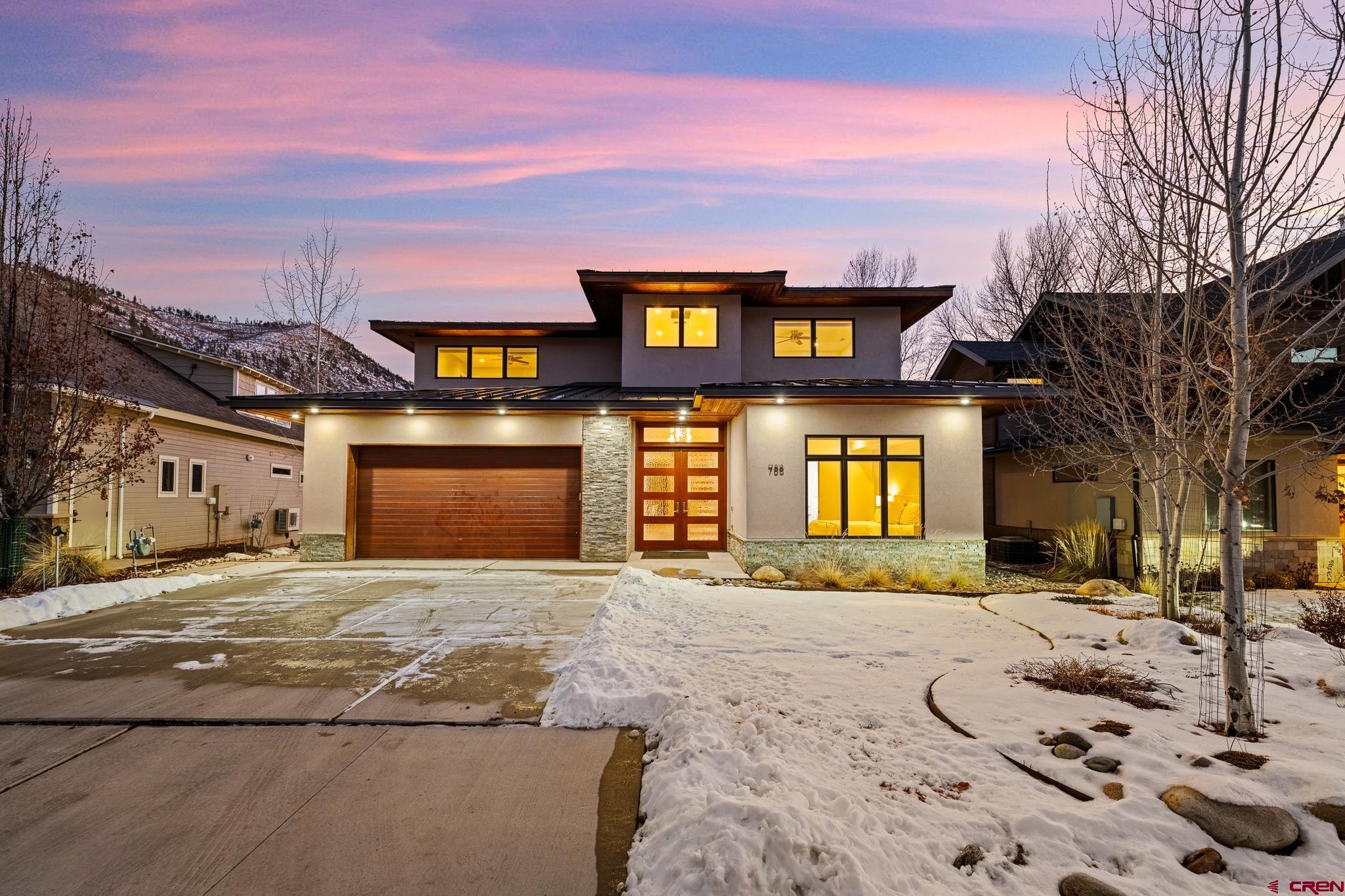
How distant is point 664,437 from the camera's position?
12750 mm

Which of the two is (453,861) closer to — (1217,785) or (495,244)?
(1217,785)

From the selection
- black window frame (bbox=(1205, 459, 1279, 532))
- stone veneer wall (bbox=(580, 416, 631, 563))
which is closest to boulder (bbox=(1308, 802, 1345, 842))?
stone veneer wall (bbox=(580, 416, 631, 563))

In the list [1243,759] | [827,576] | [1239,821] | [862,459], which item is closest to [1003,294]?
[862,459]

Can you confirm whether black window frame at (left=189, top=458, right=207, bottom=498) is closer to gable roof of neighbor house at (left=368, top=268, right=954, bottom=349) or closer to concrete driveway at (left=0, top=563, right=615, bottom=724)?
gable roof of neighbor house at (left=368, top=268, right=954, bottom=349)

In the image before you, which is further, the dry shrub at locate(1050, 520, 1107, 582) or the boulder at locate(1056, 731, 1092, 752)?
the dry shrub at locate(1050, 520, 1107, 582)

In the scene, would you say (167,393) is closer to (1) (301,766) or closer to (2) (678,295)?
(2) (678,295)

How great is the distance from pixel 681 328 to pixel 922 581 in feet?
24.7

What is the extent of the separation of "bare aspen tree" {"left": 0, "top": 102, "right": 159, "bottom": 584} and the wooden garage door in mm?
3979

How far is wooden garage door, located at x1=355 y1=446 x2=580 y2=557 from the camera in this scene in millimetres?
11750

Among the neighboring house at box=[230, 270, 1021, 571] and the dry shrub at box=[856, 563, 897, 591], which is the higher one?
the neighboring house at box=[230, 270, 1021, 571]

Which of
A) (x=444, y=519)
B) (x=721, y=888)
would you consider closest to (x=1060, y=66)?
(x=721, y=888)

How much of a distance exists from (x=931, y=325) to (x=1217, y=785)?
27721 millimetres

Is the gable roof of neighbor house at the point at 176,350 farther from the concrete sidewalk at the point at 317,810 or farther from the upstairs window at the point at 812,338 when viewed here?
the concrete sidewalk at the point at 317,810
